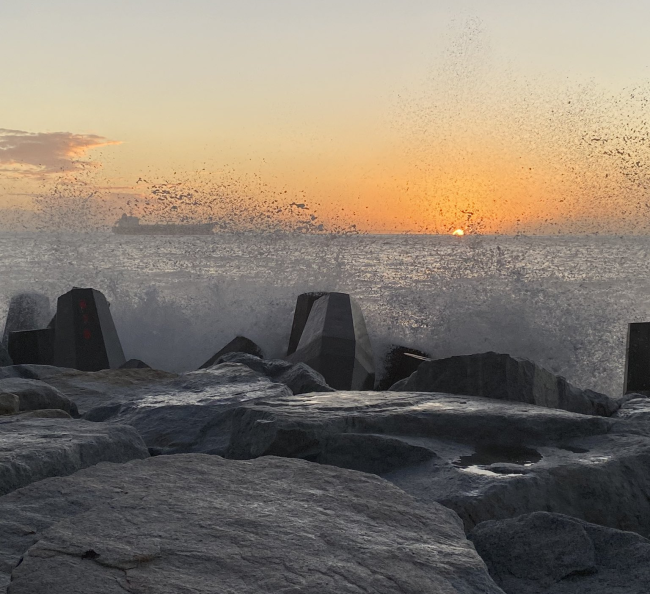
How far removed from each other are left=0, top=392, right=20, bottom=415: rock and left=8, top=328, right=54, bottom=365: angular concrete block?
476 centimetres

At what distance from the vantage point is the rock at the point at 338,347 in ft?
20.6

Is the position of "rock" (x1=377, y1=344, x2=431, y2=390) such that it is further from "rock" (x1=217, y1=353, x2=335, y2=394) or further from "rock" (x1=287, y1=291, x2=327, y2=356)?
"rock" (x1=217, y1=353, x2=335, y2=394)

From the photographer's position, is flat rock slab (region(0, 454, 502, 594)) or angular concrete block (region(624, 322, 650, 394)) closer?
flat rock slab (region(0, 454, 502, 594))

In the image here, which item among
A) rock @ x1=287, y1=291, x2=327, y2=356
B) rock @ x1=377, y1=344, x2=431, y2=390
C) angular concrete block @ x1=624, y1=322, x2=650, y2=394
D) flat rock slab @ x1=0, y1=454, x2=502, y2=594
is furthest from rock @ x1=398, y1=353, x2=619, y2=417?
rock @ x1=287, y1=291, x2=327, y2=356

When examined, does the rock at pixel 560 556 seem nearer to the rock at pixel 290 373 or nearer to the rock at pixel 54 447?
the rock at pixel 54 447

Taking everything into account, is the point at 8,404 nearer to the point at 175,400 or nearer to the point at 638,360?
the point at 175,400

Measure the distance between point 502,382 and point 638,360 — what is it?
3467 millimetres

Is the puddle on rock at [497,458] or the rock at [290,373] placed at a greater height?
the puddle on rock at [497,458]

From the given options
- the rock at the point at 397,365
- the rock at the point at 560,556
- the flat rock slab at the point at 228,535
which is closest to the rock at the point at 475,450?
the rock at the point at 560,556

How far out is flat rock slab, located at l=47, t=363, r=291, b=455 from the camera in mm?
3020

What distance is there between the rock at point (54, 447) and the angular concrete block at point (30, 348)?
17.3 feet

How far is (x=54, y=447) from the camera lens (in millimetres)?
2066

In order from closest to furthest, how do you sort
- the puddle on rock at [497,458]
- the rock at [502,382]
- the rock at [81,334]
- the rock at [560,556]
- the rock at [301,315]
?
the rock at [560,556] < the puddle on rock at [497,458] < the rock at [502,382] < the rock at [81,334] < the rock at [301,315]

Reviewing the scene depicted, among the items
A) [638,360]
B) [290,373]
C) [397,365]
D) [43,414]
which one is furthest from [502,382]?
[397,365]
